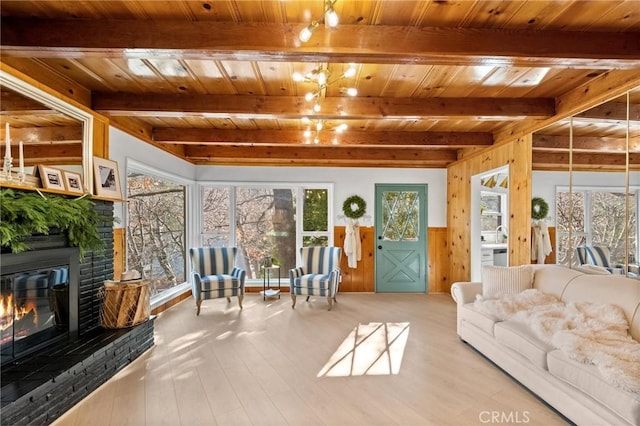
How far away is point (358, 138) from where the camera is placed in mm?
4074

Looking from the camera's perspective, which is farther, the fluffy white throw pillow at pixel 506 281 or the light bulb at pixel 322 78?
the fluffy white throw pillow at pixel 506 281

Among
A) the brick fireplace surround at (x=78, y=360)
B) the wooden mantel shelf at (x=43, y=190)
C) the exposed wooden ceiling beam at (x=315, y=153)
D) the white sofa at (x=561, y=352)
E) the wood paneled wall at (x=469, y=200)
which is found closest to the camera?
the white sofa at (x=561, y=352)

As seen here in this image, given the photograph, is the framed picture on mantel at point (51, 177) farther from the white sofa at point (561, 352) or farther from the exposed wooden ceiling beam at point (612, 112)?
the exposed wooden ceiling beam at point (612, 112)

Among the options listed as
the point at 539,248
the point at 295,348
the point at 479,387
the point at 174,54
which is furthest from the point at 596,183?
the point at 174,54

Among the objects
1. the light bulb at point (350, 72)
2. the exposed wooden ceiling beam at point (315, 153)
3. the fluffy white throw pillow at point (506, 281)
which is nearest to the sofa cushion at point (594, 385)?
the fluffy white throw pillow at point (506, 281)

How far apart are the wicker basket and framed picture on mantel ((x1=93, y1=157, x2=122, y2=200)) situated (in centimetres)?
83

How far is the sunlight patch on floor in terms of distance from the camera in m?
2.55

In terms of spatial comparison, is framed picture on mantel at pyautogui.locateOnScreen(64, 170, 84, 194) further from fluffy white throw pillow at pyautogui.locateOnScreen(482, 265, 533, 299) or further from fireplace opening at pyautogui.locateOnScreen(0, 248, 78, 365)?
fluffy white throw pillow at pyautogui.locateOnScreen(482, 265, 533, 299)

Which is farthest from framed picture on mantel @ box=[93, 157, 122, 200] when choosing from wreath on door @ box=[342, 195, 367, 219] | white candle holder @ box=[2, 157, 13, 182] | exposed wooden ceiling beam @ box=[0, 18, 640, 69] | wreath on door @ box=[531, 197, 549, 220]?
wreath on door @ box=[531, 197, 549, 220]

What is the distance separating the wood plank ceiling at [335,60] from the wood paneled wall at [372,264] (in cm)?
206

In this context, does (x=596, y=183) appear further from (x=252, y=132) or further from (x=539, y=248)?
(x=252, y=132)

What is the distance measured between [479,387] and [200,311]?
134 inches

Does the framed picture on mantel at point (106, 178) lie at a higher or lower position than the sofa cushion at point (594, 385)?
higher

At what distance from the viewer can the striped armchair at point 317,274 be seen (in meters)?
4.31
